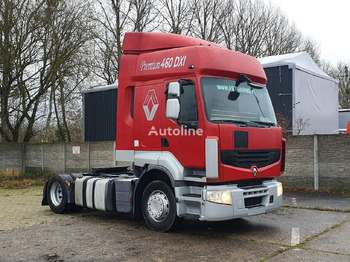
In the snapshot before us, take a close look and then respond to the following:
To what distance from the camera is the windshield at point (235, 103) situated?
684 cm

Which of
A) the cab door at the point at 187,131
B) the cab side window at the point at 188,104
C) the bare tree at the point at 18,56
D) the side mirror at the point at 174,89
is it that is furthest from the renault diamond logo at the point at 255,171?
the bare tree at the point at 18,56

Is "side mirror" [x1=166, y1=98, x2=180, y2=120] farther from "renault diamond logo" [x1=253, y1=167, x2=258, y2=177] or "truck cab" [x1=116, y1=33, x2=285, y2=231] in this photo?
"renault diamond logo" [x1=253, y1=167, x2=258, y2=177]

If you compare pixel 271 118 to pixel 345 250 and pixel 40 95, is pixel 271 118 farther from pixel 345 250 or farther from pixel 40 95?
pixel 40 95

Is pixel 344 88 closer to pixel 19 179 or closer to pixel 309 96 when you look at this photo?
pixel 309 96

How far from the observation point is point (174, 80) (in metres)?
7.27

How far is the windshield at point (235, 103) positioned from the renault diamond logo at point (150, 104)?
3.50ft

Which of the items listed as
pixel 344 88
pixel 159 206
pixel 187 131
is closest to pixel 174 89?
pixel 187 131

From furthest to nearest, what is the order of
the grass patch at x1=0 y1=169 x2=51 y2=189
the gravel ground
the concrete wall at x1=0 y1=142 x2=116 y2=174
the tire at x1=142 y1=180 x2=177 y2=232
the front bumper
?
the concrete wall at x1=0 y1=142 x2=116 y2=174
the grass patch at x1=0 y1=169 x2=51 y2=189
the tire at x1=142 y1=180 x2=177 y2=232
the front bumper
the gravel ground

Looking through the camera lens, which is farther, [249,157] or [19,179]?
[19,179]

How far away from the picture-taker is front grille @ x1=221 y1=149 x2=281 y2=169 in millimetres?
6668

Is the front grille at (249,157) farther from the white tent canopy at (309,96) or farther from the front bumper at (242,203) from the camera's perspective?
the white tent canopy at (309,96)

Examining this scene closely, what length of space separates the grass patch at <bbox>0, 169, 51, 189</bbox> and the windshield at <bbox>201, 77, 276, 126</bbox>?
1218cm

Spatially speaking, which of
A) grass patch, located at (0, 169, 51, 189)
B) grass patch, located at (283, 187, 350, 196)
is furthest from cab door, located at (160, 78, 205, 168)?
grass patch, located at (0, 169, 51, 189)

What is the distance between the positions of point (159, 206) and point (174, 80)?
2.27m
